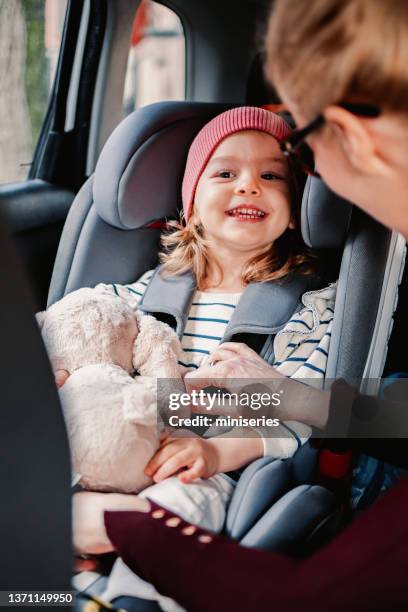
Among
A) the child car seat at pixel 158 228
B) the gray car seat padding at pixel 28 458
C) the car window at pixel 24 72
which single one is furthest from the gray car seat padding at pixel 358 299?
the car window at pixel 24 72

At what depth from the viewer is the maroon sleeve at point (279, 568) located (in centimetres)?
73

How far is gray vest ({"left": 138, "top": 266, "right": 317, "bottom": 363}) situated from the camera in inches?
58.5

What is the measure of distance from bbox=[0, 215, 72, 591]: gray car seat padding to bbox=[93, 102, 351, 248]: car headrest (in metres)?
0.92

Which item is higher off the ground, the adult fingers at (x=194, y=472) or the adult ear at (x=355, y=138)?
the adult ear at (x=355, y=138)

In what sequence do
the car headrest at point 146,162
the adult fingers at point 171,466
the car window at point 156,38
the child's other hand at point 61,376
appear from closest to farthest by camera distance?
1. the adult fingers at point 171,466
2. the child's other hand at point 61,376
3. the car headrest at point 146,162
4. the car window at point 156,38

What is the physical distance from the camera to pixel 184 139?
169 cm

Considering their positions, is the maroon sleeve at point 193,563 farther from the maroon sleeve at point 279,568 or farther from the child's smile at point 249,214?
the child's smile at point 249,214

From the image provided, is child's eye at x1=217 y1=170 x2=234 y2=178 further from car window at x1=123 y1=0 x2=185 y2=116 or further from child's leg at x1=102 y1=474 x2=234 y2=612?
child's leg at x1=102 y1=474 x2=234 y2=612

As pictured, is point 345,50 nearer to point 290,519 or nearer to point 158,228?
point 290,519

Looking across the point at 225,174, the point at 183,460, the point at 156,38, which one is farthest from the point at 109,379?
the point at 156,38

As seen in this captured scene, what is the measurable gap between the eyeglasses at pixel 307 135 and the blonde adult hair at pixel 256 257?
0.60 m

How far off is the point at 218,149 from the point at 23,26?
2.62 feet

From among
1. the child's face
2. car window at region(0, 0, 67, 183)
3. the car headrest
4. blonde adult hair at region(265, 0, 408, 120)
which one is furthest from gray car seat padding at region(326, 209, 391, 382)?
car window at region(0, 0, 67, 183)

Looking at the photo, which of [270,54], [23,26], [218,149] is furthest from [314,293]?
[23,26]
